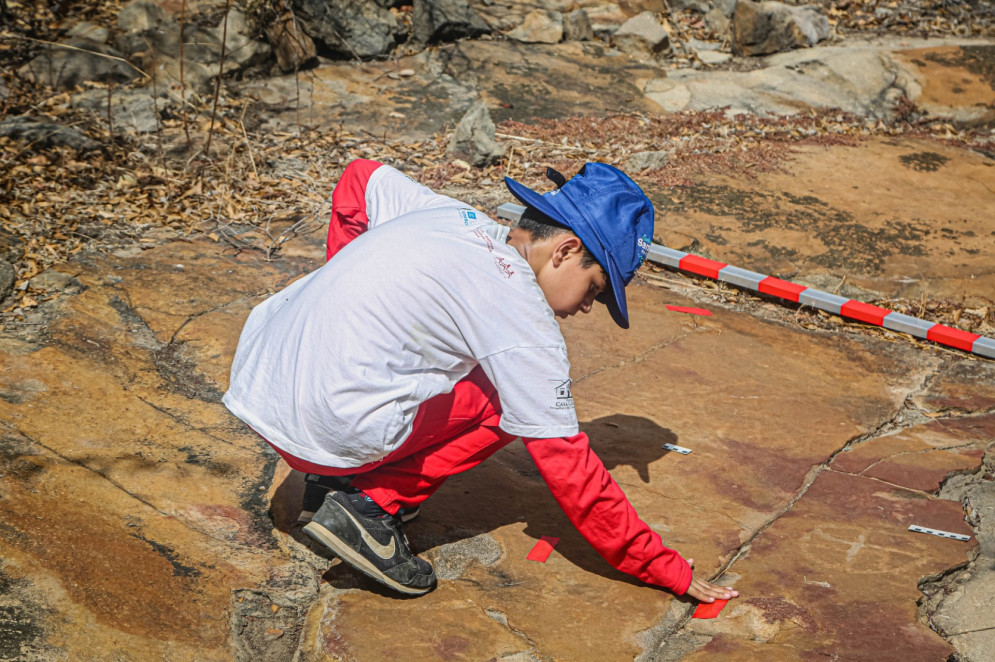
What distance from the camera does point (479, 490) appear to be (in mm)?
2748

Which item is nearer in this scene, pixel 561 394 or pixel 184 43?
pixel 561 394

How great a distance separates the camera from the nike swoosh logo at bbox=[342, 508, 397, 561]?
2.15 m

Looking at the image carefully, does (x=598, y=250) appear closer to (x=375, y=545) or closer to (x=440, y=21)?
(x=375, y=545)

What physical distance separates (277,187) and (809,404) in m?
3.13

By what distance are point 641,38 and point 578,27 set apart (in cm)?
60

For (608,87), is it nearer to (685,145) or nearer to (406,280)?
(685,145)

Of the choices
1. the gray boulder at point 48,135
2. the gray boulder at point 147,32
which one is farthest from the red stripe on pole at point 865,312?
the gray boulder at point 147,32

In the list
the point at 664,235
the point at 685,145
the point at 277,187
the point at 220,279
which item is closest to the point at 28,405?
the point at 220,279

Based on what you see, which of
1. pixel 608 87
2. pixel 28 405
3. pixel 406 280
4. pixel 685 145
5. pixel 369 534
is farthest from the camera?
pixel 608 87

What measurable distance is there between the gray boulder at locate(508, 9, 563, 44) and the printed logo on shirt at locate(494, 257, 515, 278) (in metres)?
6.29

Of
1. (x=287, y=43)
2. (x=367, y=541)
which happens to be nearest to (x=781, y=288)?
(x=367, y=541)

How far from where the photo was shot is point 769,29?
7.99 meters

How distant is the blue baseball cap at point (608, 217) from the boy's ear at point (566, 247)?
0.06ft

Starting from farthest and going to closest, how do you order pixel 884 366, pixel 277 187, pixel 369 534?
1. pixel 277 187
2. pixel 884 366
3. pixel 369 534
